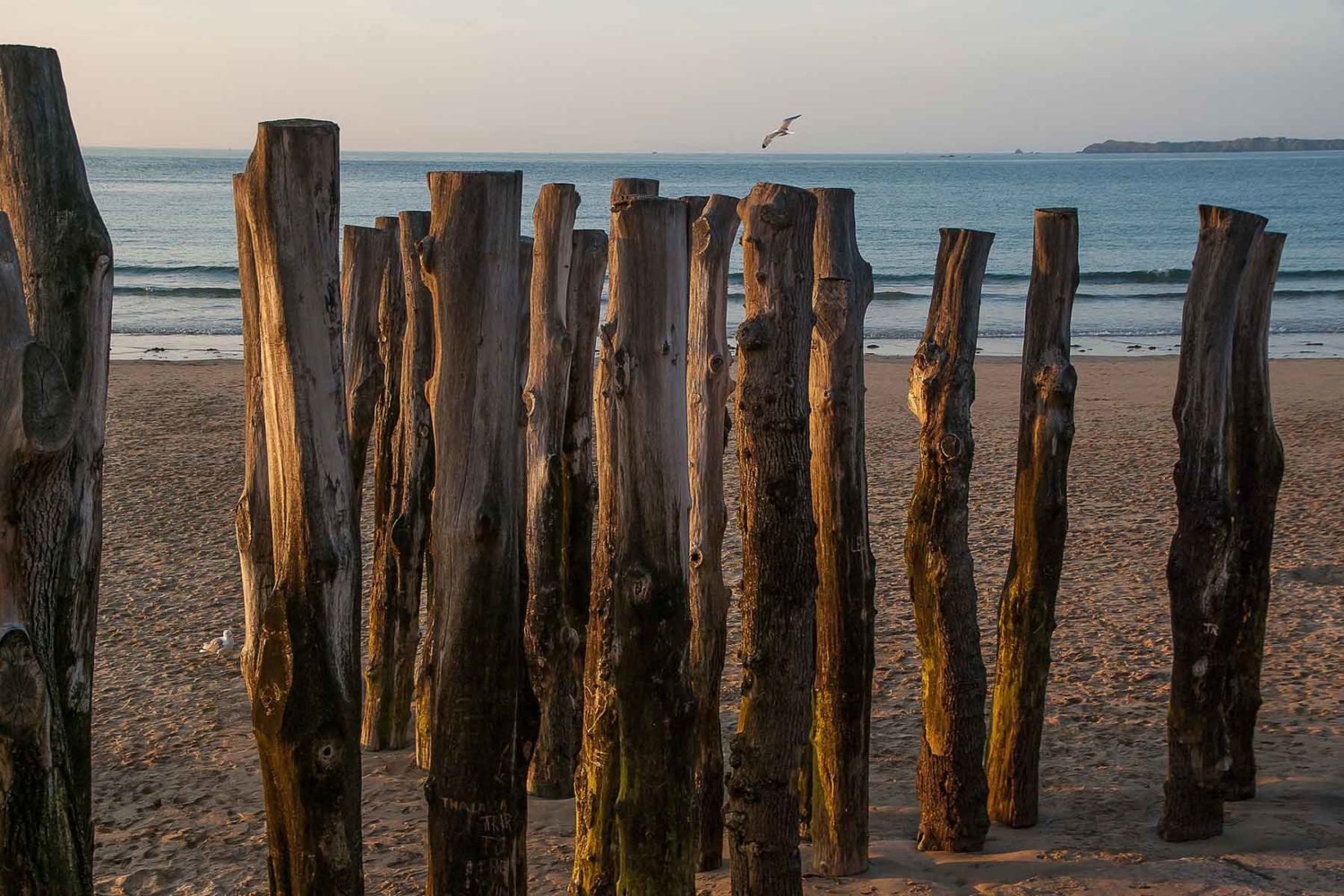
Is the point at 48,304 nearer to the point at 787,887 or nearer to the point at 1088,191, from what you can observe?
the point at 787,887

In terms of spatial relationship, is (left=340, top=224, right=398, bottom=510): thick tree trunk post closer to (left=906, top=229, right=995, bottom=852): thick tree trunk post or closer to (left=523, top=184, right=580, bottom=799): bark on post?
(left=523, top=184, right=580, bottom=799): bark on post

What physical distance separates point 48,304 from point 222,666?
12.4 ft

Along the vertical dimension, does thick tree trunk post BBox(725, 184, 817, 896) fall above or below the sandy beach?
above

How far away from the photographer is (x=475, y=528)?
3436 millimetres

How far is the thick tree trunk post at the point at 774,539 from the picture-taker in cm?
388

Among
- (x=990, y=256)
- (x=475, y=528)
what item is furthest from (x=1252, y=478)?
(x=990, y=256)

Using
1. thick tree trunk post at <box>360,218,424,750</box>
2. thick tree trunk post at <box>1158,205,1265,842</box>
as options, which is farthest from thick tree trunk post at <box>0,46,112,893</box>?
thick tree trunk post at <box>1158,205,1265,842</box>

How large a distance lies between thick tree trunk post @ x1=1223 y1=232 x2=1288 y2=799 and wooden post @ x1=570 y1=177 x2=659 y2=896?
224cm

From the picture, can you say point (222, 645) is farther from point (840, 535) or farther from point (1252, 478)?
point (1252, 478)

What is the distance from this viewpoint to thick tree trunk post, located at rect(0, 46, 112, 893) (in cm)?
303

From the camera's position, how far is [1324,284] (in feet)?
102

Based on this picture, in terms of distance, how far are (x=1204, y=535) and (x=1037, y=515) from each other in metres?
0.56

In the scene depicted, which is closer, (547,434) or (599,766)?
(599,766)

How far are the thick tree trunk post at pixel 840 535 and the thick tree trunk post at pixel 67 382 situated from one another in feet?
7.36
